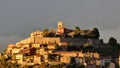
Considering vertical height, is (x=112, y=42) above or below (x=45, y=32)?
below

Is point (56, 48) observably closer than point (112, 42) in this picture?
Yes

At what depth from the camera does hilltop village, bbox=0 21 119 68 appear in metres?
89.4

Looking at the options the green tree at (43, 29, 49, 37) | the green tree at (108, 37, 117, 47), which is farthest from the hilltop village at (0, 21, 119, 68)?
the green tree at (108, 37, 117, 47)

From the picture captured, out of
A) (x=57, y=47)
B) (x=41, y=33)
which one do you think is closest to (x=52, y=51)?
(x=57, y=47)

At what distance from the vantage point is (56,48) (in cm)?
9275

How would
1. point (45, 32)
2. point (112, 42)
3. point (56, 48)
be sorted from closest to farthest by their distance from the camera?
point (56, 48), point (45, 32), point (112, 42)

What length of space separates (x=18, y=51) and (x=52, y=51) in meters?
5.36

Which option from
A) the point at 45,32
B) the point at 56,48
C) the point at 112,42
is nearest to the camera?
the point at 56,48

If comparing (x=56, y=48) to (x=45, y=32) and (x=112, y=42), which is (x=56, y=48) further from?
(x=112, y=42)

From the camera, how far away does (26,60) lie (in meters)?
90.3

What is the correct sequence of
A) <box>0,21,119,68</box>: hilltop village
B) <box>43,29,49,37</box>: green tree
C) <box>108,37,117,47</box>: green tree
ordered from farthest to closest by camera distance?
<box>108,37,117,47</box>: green tree
<box>43,29,49,37</box>: green tree
<box>0,21,119,68</box>: hilltop village

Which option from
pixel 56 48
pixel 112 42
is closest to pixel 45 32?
pixel 56 48

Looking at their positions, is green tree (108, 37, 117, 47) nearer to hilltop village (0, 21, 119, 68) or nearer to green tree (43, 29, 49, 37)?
hilltop village (0, 21, 119, 68)

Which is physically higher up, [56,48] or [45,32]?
[45,32]
